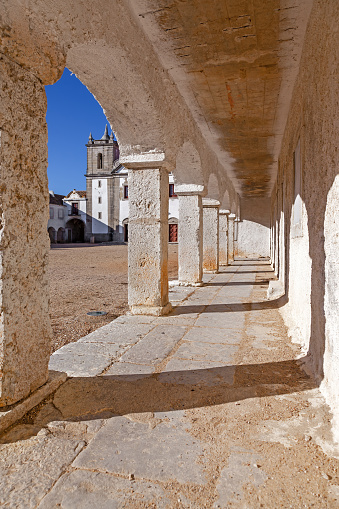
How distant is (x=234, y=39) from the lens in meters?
3.44

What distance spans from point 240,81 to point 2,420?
4406 mm

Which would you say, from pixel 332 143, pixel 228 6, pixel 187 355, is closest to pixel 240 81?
pixel 228 6

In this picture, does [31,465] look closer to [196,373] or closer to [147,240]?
[196,373]

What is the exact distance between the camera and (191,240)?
677 centimetres

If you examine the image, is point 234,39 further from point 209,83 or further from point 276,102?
point 276,102

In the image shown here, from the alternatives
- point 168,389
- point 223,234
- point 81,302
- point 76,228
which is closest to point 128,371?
point 168,389

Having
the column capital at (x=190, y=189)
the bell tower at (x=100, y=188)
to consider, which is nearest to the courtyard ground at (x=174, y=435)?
the column capital at (x=190, y=189)

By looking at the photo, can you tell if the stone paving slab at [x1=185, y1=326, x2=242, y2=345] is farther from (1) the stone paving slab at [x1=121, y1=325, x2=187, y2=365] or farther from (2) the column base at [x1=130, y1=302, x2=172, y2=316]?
(2) the column base at [x1=130, y1=302, x2=172, y2=316]

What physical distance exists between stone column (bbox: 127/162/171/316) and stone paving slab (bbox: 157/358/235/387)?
1.61 m

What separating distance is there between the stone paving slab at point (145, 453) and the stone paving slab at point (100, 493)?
0.05 m

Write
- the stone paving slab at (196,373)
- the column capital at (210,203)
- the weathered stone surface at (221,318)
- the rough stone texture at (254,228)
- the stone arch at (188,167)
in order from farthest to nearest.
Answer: the rough stone texture at (254,228) < the column capital at (210,203) < the stone arch at (188,167) < the weathered stone surface at (221,318) < the stone paving slab at (196,373)

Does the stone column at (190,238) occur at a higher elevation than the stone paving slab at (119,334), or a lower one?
higher

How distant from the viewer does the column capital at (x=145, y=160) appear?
4237 mm

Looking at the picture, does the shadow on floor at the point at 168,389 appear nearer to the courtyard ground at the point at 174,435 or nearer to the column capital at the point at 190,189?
the courtyard ground at the point at 174,435
